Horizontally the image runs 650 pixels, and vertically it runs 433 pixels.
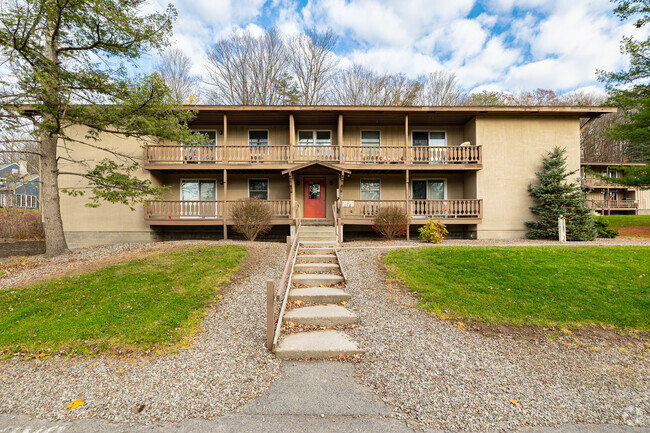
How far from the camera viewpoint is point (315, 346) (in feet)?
12.9

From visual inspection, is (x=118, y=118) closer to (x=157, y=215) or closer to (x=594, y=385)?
(x=157, y=215)

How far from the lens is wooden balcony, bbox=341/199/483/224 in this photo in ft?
41.4

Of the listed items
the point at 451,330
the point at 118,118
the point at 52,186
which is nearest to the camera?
the point at 451,330

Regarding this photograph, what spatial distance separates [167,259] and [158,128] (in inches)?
164

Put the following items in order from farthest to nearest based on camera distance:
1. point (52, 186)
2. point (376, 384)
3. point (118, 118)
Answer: point (52, 186), point (118, 118), point (376, 384)

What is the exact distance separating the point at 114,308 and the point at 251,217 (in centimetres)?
704

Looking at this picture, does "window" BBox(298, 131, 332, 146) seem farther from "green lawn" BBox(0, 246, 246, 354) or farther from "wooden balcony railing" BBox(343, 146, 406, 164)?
"green lawn" BBox(0, 246, 246, 354)

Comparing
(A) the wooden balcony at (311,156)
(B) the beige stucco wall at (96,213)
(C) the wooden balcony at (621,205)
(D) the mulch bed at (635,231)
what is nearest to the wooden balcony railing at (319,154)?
(A) the wooden balcony at (311,156)

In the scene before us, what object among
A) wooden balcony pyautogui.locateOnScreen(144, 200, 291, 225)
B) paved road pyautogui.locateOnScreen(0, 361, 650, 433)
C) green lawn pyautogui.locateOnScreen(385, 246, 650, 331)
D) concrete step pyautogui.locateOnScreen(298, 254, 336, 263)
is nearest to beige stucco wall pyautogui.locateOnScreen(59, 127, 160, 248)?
wooden balcony pyautogui.locateOnScreen(144, 200, 291, 225)

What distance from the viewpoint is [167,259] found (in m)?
8.17

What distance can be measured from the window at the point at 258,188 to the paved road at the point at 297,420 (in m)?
11.9

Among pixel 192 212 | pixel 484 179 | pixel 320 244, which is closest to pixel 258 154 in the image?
pixel 192 212

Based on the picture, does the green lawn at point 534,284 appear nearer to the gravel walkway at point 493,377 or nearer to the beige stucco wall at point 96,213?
the gravel walkway at point 493,377

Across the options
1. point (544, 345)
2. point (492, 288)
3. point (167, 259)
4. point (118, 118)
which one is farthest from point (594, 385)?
point (118, 118)
